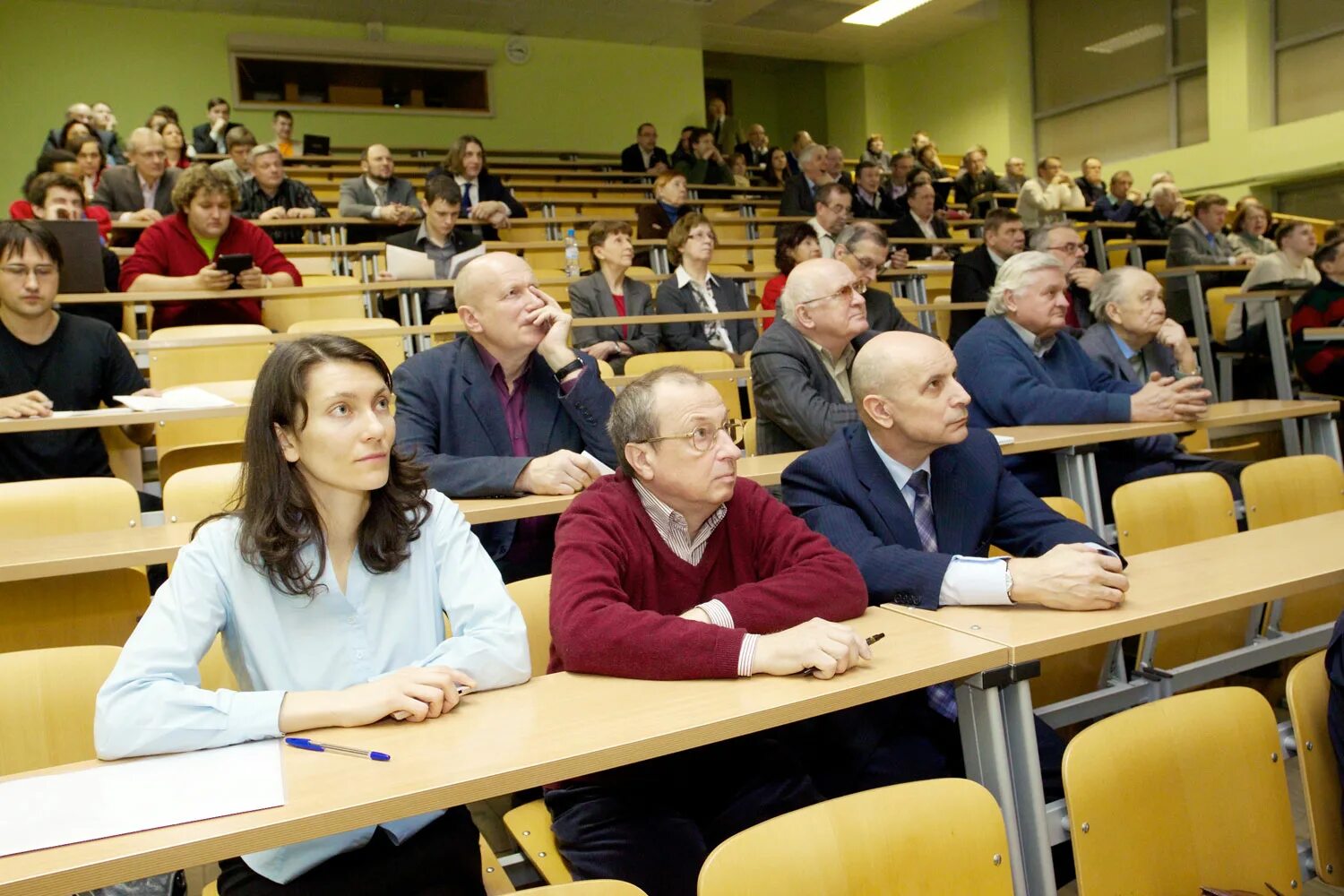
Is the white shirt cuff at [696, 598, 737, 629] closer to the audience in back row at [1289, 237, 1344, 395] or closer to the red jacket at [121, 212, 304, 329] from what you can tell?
the red jacket at [121, 212, 304, 329]

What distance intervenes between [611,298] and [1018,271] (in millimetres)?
2093

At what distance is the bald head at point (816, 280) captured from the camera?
2865 mm

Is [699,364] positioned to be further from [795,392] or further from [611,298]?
[795,392]

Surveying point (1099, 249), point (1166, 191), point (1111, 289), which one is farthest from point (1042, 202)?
point (1111, 289)

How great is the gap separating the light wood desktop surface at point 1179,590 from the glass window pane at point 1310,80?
9.62 m

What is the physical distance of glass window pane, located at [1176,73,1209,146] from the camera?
10.6 m

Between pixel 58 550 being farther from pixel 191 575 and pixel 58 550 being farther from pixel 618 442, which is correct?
pixel 618 442

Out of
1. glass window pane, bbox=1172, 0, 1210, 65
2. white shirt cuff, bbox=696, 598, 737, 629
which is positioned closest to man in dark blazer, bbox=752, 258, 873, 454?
white shirt cuff, bbox=696, 598, 737, 629

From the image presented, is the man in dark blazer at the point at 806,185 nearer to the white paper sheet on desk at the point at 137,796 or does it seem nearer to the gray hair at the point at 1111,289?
the gray hair at the point at 1111,289

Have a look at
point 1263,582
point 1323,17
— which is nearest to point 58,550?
point 1263,582

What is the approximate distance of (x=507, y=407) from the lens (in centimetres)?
246

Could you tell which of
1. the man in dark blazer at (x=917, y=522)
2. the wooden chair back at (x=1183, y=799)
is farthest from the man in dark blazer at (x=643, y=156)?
the wooden chair back at (x=1183, y=799)

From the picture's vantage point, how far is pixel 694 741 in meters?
1.15

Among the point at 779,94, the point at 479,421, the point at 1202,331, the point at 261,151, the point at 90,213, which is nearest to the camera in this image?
the point at 479,421
